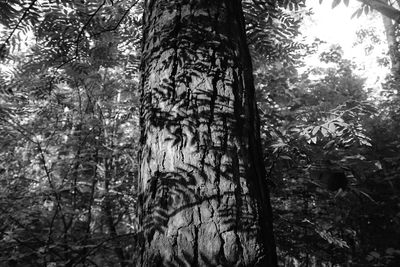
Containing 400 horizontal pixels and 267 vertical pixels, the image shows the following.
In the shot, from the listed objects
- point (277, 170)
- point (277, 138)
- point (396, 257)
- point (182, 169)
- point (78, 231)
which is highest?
point (277, 138)

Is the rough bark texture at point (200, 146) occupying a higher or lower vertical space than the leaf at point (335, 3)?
lower

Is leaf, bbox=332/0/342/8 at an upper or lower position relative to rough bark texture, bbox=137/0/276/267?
upper

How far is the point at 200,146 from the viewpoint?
1.13 m

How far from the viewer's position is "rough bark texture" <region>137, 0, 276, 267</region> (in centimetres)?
99

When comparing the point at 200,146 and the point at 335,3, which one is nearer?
the point at 200,146

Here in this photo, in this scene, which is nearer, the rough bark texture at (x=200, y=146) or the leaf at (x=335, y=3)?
the rough bark texture at (x=200, y=146)

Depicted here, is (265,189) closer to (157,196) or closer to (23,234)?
(157,196)

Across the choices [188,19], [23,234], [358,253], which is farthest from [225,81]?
[358,253]

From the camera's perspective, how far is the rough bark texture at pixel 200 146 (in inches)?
38.9

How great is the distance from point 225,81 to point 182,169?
424mm

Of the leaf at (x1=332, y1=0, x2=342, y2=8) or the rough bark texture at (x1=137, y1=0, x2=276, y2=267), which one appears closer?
the rough bark texture at (x1=137, y1=0, x2=276, y2=267)

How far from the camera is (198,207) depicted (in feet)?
3.34

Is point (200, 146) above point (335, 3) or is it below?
below

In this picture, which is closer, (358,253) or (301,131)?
(301,131)
